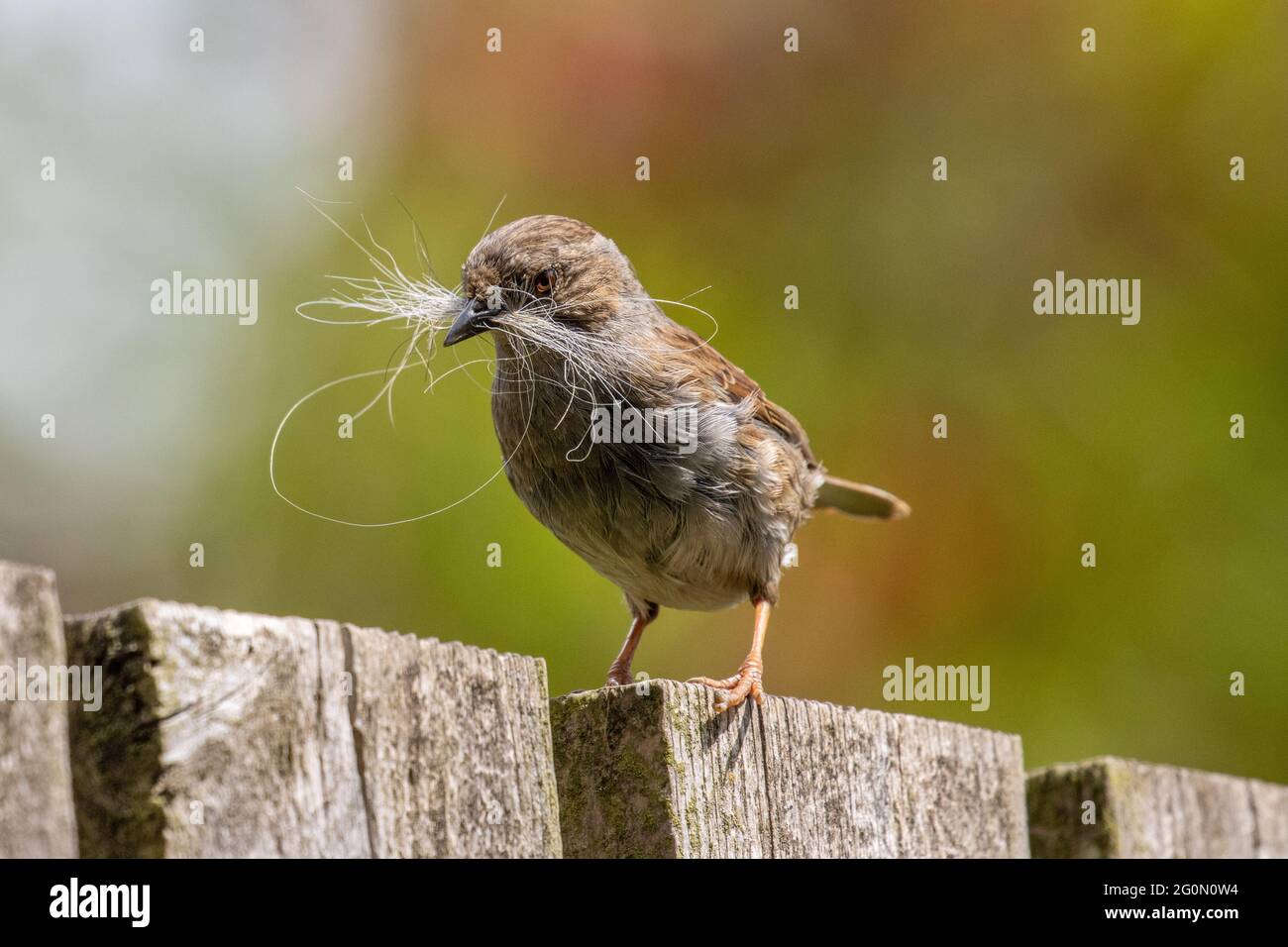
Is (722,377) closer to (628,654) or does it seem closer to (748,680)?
(628,654)

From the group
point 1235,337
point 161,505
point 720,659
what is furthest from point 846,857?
point 161,505

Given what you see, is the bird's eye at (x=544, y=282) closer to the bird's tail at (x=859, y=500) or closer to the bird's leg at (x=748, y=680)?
the bird's leg at (x=748, y=680)

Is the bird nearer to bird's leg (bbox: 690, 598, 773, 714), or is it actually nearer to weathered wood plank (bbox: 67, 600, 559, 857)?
bird's leg (bbox: 690, 598, 773, 714)

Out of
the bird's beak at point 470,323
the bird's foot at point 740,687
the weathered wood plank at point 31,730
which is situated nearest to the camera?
the weathered wood plank at point 31,730

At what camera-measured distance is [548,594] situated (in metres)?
5.75

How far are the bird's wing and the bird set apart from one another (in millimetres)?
13

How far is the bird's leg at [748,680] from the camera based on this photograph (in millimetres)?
2909

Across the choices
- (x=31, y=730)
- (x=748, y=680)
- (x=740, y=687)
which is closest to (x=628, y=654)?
(x=748, y=680)

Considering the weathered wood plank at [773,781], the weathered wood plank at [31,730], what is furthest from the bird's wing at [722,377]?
the weathered wood plank at [31,730]

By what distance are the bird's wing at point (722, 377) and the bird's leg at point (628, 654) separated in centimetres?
90

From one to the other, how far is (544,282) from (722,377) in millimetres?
756

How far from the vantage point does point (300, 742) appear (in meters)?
2.15
